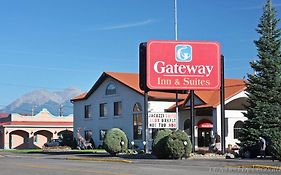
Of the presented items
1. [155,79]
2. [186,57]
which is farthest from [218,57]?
[155,79]

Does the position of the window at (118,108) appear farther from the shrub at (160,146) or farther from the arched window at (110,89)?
the shrub at (160,146)

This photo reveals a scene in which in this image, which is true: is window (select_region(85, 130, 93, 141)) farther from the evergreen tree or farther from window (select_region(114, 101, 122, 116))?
the evergreen tree

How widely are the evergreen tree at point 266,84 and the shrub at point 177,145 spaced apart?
8.57 m

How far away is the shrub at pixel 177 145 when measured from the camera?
32.9 meters

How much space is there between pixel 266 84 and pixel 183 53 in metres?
6.76

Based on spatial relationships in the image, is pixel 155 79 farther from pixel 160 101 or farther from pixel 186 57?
pixel 160 101

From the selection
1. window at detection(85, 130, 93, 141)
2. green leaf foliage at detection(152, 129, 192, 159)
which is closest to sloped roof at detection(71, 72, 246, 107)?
window at detection(85, 130, 93, 141)

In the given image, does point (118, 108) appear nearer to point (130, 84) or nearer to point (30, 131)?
point (130, 84)

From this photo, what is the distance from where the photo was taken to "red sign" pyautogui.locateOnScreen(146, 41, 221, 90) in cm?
3944

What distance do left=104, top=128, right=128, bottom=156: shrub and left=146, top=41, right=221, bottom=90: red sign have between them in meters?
4.06

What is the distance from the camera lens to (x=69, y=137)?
Answer: 222 feet

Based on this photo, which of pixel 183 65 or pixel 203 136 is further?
pixel 203 136

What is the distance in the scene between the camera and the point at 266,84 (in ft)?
136

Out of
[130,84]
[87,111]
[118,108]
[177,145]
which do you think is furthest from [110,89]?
[177,145]
